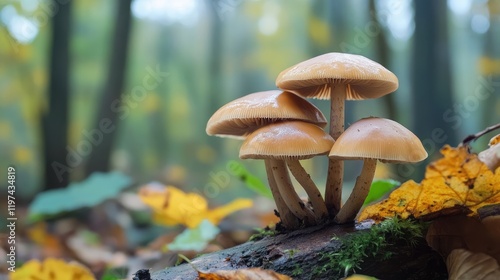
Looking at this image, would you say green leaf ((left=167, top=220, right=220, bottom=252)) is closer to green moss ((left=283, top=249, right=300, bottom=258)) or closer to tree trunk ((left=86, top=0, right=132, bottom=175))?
green moss ((left=283, top=249, right=300, bottom=258))

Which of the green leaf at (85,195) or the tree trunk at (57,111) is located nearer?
the green leaf at (85,195)

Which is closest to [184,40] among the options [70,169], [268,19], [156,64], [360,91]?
[156,64]

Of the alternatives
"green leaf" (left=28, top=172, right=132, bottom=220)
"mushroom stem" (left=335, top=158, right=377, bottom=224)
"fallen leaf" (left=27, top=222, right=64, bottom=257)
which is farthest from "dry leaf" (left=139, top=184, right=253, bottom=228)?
"mushroom stem" (left=335, top=158, right=377, bottom=224)

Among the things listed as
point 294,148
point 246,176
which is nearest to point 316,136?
point 294,148

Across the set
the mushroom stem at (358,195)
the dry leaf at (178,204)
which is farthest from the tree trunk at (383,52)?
the mushroom stem at (358,195)

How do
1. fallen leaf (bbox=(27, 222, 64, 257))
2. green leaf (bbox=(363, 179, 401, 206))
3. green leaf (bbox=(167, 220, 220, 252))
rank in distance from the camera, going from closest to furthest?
green leaf (bbox=(363, 179, 401, 206)), green leaf (bbox=(167, 220, 220, 252)), fallen leaf (bbox=(27, 222, 64, 257))

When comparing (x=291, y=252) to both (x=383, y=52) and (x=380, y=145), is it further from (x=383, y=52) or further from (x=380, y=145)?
(x=383, y=52)

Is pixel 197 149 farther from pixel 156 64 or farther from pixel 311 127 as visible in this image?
pixel 311 127

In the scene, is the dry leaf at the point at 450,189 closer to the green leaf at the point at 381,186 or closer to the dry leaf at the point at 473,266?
the dry leaf at the point at 473,266
